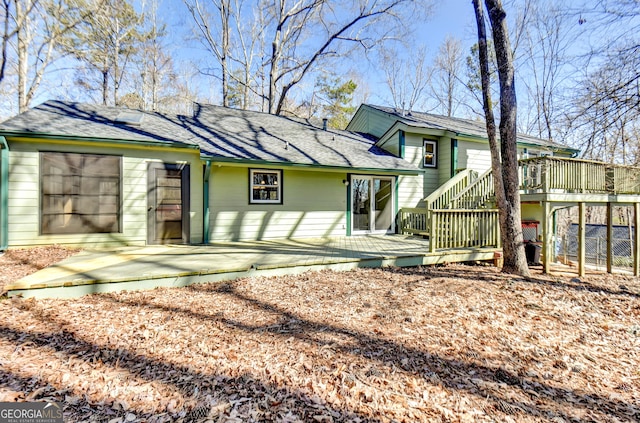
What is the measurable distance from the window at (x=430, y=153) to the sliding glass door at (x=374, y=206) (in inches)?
80.3

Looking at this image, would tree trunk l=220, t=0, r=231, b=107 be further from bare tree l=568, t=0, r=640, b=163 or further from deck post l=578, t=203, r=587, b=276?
deck post l=578, t=203, r=587, b=276

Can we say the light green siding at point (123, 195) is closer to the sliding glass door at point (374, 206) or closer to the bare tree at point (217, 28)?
the sliding glass door at point (374, 206)

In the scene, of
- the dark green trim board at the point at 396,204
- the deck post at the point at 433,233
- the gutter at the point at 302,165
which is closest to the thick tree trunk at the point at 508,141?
the deck post at the point at 433,233

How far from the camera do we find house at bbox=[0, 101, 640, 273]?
6.51 metres

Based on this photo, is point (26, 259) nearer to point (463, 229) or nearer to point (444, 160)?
point (463, 229)

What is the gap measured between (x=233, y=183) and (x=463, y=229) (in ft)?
19.6

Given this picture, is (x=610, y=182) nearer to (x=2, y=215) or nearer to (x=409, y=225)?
(x=409, y=225)

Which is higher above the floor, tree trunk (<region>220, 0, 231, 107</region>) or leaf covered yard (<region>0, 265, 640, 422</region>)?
tree trunk (<region>220, 0, 231, 107</region>)

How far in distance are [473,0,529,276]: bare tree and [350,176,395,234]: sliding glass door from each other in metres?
4.08

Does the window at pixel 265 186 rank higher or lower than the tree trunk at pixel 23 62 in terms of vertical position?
lower

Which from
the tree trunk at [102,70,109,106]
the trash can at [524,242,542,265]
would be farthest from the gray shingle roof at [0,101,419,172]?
the tree trunk at [102,70,109,106]

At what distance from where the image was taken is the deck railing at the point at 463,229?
6602mm

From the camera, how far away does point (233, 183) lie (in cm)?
795

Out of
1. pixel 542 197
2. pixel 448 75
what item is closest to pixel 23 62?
pixel 542 197
